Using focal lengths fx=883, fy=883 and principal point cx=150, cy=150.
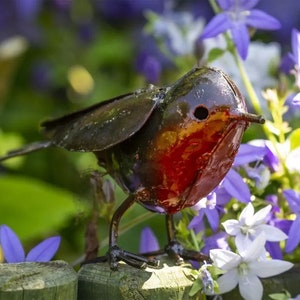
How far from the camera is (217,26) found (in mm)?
1028

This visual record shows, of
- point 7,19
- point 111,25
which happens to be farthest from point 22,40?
point 111,25

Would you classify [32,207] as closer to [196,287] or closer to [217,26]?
[217,26]

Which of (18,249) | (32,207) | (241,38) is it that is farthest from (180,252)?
(32,207)

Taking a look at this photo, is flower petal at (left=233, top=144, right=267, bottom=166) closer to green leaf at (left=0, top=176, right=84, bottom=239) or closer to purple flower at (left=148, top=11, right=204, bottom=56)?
purple flower at (left=148, top=11, right=204, bottom=56)

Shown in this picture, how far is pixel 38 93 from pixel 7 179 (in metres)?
0.60

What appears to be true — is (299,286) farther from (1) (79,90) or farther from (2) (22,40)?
(2) (22,40)

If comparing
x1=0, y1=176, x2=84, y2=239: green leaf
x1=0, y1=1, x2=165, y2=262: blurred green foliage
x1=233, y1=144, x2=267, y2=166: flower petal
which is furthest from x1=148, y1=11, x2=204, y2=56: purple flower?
x1=233, y1=144, x2=267, y2=166: flower petal

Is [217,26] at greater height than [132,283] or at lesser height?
greater

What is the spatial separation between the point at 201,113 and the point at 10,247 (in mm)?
243

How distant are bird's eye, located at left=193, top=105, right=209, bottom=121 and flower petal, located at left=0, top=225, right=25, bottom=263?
0.23 metres

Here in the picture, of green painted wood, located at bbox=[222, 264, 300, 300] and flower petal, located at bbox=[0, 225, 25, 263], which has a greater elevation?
flower petal, located at bbox=[0, 225, 25, 263]

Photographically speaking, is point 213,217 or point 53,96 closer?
point 213,217

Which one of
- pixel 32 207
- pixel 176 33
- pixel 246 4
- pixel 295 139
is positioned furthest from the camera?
pixel 32 207

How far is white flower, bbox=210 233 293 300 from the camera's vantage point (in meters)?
0.78
